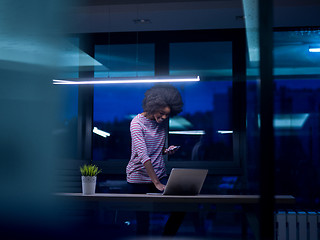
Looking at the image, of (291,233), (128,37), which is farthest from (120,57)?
(291,233)

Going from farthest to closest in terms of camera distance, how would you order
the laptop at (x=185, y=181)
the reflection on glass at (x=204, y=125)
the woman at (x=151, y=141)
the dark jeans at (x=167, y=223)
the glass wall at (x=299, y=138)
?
the glass wall at (x=299, y=138), the reflection on glass at (x=204, y=125), the woman at (x=151, y=141), the laptop at (x=185, y=181), the dark jeans at (x=167, y=223)

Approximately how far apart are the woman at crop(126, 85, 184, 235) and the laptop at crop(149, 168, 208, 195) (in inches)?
13.1

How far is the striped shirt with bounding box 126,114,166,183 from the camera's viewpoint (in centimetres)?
355

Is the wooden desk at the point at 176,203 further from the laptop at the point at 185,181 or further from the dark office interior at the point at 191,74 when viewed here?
the dark office interior at the point at 191,74

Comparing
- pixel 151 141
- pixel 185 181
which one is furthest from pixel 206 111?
pixel 185 181

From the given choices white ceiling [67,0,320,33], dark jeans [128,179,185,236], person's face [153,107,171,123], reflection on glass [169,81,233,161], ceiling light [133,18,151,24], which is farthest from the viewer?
reflection on glass [169,81,233,161]

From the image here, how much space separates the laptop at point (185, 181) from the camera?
3043mm

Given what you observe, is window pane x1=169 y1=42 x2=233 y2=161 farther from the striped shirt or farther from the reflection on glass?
the striped shirt

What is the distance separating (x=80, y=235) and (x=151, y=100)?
8.37ft

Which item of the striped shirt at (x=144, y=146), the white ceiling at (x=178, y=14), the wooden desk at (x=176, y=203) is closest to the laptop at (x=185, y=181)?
the wooden desk at (x=176, y=203)

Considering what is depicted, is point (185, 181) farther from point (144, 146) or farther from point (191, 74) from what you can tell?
point (191, 74)

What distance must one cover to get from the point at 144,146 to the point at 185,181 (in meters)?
0.58

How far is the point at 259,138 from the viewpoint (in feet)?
3.43

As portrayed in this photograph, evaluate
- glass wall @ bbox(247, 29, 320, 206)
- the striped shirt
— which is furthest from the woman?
glass wall @ bbox(247, 29, 320, 206)
